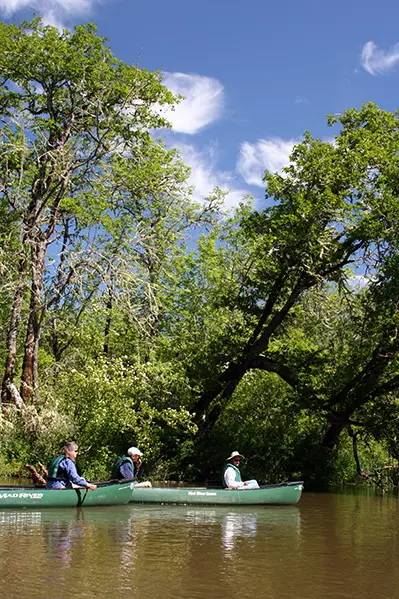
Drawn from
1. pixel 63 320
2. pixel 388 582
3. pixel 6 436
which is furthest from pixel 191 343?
pixel 388 582

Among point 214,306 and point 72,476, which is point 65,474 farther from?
point 214,306

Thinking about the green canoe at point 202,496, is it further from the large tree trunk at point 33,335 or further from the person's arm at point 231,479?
the large tree trunk at point 33,335

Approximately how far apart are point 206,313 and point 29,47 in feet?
43.2

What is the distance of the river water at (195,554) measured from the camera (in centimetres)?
895

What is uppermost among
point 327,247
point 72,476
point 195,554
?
point 327,247

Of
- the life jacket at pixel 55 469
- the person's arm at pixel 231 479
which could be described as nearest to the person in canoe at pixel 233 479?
the person's arm at pixel 231 479

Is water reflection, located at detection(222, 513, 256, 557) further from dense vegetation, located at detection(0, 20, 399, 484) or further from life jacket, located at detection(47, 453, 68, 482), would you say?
dense vegetation, located at detection(0, 20, 399, 484)

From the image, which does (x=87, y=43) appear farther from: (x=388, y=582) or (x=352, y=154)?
(x=388, y=582)

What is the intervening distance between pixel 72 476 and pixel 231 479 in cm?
449

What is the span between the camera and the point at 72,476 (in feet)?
54.4

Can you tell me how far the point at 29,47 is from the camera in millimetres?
25516

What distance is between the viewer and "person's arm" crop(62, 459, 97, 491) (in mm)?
16562

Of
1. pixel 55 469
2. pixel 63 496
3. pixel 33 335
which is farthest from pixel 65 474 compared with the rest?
pixel 33 335

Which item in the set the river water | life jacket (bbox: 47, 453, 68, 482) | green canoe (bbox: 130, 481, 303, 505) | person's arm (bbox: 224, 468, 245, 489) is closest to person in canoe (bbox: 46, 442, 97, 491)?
life jacket (bbox: 47, 453, 68, 482)
